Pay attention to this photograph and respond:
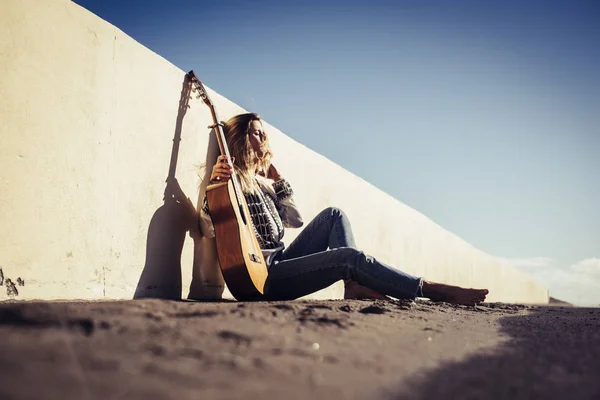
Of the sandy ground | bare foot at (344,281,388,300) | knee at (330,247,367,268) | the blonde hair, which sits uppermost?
the blonde hair

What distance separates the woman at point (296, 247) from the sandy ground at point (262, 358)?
0.81 meters

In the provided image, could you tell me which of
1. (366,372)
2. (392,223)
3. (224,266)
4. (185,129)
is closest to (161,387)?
(366,372)

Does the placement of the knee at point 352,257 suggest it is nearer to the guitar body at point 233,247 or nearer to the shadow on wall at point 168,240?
the guitar body at point 233,247

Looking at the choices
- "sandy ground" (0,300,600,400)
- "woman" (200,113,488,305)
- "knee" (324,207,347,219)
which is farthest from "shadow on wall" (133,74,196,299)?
"sandy ground" (0,300,600,400)

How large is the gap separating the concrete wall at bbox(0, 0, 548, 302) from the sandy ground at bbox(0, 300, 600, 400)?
57 cm

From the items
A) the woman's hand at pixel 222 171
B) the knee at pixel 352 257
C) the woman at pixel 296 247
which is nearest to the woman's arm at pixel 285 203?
the woman at pixel 296 247

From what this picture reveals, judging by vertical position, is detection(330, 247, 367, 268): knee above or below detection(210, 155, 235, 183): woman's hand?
below

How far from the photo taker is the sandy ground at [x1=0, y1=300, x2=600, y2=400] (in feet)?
2.23

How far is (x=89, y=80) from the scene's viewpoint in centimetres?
183

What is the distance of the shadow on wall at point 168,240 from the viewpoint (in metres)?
2.05

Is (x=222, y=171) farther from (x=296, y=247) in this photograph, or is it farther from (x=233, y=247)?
(x=296, y=247)

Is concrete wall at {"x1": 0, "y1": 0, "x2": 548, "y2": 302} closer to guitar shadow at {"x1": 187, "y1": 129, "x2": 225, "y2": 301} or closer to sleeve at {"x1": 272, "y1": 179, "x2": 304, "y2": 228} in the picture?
guitar shadow at {"x1": 187, "y1": 129, "x2": 225, "y2": 301}

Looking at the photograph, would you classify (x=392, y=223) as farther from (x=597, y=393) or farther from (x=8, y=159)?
(x=597, y=393)

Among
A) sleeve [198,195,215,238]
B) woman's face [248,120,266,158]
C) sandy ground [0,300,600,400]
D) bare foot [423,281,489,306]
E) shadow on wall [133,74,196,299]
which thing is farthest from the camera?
woman's face [248,120,266,158]
